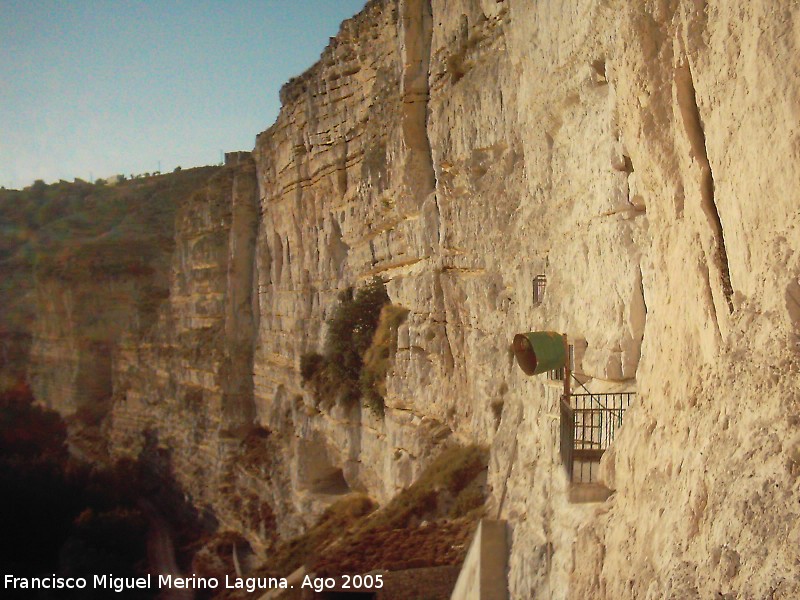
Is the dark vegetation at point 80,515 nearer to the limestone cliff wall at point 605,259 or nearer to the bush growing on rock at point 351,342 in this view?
the bush growing on rock at point 351,342

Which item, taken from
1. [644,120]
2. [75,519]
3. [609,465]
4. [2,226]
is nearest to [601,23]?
[644,120]

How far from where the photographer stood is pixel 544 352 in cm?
527

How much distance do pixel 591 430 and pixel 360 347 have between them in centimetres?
1046

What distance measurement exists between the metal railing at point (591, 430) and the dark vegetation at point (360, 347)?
25.1ft

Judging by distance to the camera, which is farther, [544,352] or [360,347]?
[360,347]

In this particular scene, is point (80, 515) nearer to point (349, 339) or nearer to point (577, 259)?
point (349, 339)

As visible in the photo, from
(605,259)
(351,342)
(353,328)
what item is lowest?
(351,342)

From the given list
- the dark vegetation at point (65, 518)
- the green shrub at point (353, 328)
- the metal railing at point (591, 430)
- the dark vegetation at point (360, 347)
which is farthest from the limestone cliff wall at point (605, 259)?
the dark vegetation at point (65, 518)

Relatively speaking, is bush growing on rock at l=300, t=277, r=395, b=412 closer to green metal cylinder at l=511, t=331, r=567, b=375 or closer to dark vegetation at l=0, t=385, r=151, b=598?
green metal cylinder at l=511, t=331, r=567, b=375

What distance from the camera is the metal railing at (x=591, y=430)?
468cm

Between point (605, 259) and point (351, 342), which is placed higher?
point (605, 259)

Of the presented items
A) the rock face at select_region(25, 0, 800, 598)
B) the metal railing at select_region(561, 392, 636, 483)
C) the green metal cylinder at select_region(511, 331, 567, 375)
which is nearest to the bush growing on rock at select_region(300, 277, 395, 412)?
the rock face at select_region(25, 0, 800, 598)

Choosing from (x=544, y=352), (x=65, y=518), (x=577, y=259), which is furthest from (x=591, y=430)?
(x=65, y=518)

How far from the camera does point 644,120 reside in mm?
3549
